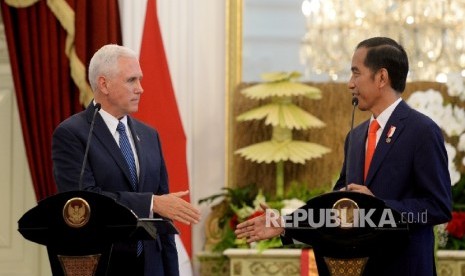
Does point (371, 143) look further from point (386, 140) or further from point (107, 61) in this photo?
point (107, 61)

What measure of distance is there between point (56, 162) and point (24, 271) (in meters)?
3.18

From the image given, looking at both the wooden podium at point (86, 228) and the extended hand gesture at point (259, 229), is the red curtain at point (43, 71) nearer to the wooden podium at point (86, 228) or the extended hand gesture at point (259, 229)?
the extended hand gesture at point (259, 229)

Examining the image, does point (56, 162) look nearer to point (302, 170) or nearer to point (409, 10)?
point (302, 170)

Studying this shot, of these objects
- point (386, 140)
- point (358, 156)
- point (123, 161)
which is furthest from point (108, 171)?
point (386, 140)

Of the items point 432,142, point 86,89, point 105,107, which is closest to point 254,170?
point 86,89

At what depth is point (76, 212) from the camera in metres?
3.37

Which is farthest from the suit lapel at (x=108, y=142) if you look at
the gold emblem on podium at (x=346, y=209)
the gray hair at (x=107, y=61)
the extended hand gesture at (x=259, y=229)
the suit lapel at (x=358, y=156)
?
the gold emblem on podium at (x=346, y=209)

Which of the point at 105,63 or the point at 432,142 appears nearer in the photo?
the point at 432,142

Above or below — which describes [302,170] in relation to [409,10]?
below

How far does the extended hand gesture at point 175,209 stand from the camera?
3623 mm

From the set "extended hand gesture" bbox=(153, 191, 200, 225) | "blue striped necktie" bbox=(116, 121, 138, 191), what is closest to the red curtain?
"blue striped necktie" bbox=(116, 121, 138, 191)

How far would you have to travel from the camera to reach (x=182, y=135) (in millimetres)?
6207

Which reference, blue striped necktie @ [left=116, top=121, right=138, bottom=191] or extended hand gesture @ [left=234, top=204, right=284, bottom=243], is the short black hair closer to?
extended hand gesture @ [left=234, top=204, right=284, bottom=243]

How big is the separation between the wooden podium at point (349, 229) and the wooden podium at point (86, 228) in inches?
22.3
